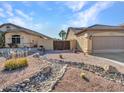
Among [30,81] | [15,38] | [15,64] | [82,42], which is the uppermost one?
[15,38]

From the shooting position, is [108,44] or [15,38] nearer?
[108,44]

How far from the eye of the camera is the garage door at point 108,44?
27.0 meters

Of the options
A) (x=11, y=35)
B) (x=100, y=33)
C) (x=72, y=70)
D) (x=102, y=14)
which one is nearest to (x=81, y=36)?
(x=100, y=33)

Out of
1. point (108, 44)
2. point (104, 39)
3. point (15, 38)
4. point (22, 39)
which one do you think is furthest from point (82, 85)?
point (15, 38)

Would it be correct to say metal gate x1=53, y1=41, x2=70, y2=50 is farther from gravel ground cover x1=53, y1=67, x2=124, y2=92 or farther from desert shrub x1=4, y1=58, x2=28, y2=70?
gravel ground cover x1=53, y1=67, x2=124, y2=92

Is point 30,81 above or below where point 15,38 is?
below

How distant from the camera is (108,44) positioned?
89.6 feet

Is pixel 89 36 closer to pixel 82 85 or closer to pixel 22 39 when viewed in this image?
pixel 22 39

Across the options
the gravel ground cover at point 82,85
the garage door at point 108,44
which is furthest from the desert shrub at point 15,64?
the garage door at point 108,44

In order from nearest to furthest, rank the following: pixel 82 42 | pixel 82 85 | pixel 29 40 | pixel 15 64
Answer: pixel 82 85
pixel 15 64
pixel 82 42
pixel 29 40

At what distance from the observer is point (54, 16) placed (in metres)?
16.6

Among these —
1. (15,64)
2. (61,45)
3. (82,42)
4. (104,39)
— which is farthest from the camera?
(61,45)

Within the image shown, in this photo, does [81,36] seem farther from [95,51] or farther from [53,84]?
[53,84]

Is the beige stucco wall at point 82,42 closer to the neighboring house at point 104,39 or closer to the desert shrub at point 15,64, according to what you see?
the neighboring house at point 104,39
